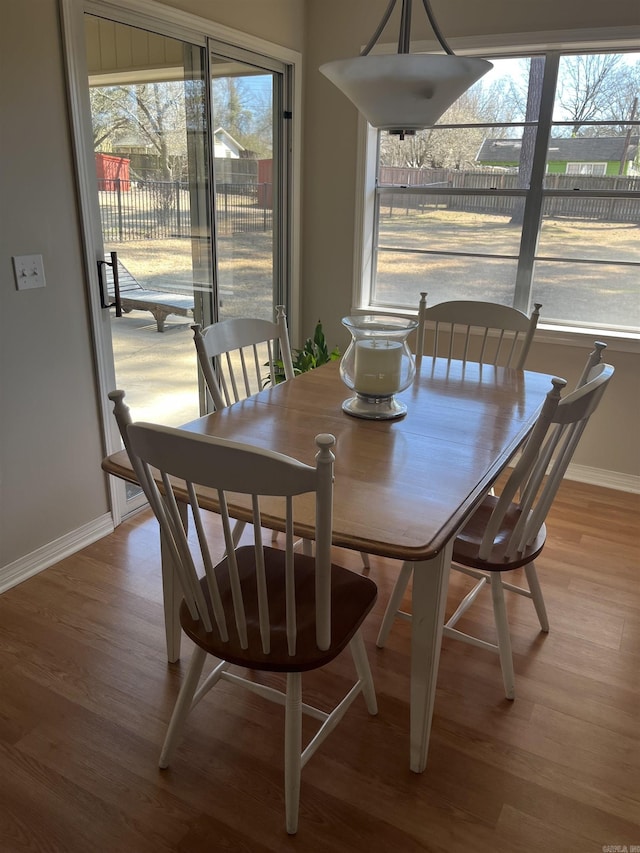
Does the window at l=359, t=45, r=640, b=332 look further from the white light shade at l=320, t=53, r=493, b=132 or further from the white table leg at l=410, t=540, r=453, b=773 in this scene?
the white table leg at l=410, t=540, r=453, b=773

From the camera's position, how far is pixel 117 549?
2682 mm

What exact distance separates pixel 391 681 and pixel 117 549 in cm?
131

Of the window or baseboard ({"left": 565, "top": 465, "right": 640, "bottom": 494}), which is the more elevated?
the window

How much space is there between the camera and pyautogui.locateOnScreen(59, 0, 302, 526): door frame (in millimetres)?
2248

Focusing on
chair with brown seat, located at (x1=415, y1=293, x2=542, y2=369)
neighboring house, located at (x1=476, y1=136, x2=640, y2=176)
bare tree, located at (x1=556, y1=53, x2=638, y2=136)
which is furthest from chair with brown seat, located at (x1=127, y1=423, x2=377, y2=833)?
bare tree, located at (x1=556, y1=53, x2=638, y2=136)

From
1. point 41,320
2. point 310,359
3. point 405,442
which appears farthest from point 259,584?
point 310,359

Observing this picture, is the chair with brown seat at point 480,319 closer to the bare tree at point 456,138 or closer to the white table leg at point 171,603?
the bare tree at point 456,138

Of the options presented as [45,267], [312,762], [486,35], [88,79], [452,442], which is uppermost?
[486,35]

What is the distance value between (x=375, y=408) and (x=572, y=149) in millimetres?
2054

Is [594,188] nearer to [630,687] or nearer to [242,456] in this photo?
[630,687]

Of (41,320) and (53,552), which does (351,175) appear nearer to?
(41,320)

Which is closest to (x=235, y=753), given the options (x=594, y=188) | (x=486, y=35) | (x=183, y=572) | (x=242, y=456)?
(x=183, y=572)

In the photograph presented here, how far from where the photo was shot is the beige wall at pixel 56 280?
7.04 feet

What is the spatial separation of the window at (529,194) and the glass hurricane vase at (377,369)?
1660mm
